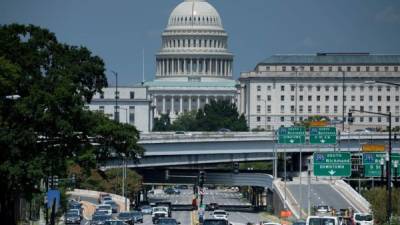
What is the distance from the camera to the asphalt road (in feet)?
411

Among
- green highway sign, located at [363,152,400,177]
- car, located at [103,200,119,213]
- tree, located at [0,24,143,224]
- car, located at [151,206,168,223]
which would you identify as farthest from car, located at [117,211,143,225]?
tree, located at [0,24,143,224]

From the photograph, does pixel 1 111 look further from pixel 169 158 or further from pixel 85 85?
pixel 169 158

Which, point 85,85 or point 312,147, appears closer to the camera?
point 85,85

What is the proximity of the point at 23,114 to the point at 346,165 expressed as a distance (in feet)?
96.8

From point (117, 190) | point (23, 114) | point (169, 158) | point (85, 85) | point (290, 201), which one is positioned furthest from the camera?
point (169, 158)

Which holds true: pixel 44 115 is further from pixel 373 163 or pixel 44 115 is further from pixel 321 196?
pixel 321 196

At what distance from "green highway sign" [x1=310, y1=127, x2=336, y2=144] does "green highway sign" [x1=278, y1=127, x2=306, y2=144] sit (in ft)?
20.8

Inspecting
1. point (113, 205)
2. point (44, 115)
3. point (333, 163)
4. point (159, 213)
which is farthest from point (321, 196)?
point (44, 115)

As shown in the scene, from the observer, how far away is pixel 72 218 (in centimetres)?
10256

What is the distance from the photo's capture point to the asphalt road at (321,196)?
125 metres

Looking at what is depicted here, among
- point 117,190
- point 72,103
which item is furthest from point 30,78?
point 117,190

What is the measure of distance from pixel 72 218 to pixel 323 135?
60.3 ft

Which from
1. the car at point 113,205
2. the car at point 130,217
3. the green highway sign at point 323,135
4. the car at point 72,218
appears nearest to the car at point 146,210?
the car at point 113,205

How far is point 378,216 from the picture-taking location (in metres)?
100
